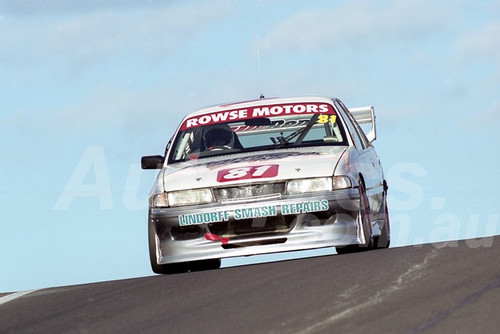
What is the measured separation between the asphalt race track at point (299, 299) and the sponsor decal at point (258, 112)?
2.63m

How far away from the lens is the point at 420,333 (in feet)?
17.1

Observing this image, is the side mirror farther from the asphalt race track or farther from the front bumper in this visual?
the asphalt race track

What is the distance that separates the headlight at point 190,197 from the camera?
9.40 meters

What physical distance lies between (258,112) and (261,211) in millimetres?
2164

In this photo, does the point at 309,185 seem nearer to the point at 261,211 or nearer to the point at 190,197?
the point at 261,211

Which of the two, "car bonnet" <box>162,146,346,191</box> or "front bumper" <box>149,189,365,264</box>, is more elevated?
"car bonnet" <box>162,146,346,191</box>

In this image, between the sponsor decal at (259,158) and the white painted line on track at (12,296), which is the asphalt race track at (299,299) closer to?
the white painted line on track at (12,296)

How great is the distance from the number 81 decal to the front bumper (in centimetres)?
22

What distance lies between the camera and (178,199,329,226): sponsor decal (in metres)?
9.24

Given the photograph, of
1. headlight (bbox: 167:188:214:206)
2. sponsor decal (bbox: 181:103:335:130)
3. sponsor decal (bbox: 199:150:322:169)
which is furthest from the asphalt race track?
sponsor decal (bbox: 181:103:335:130)

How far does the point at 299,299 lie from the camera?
6.40m

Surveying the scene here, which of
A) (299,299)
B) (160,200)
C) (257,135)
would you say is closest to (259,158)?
(160,200)

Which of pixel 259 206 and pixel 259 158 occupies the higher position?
pixel 259 158

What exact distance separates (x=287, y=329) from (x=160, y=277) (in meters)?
3.47
